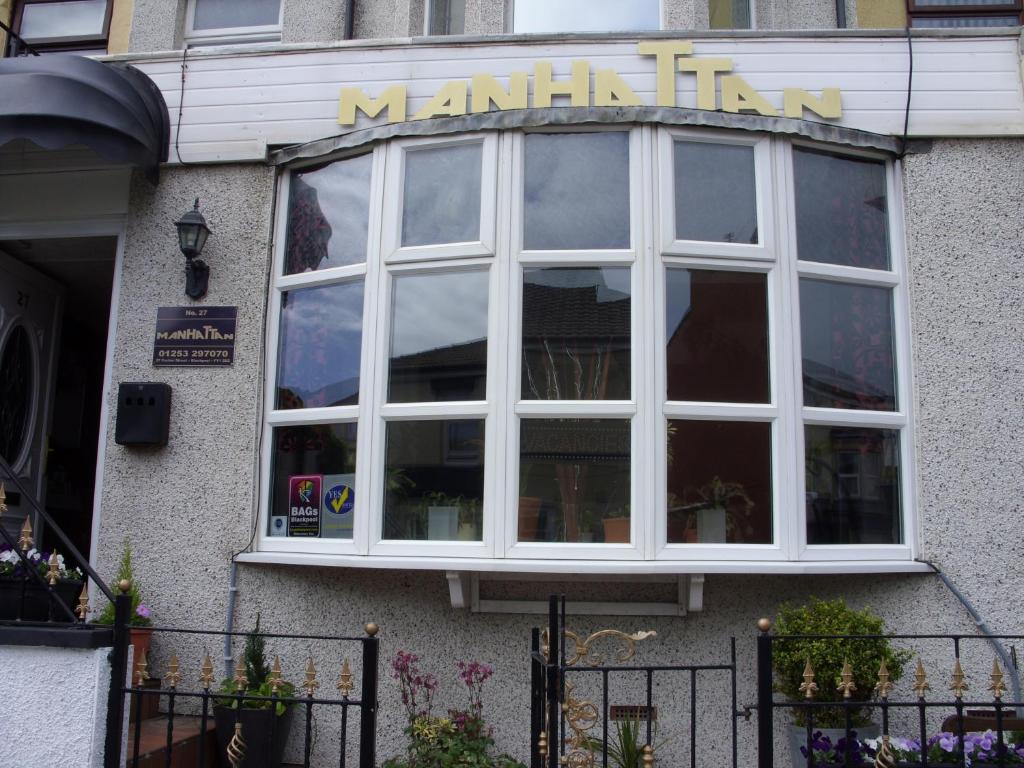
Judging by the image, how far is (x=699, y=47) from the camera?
5508 millimetres

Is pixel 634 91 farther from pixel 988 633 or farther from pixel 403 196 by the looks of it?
pixel 988 633

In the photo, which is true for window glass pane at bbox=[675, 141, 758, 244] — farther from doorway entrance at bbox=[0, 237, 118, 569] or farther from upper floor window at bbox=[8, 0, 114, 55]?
upper floor window at bbox=[8, 0, 114, 55]

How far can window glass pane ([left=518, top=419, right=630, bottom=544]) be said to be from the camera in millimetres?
4949

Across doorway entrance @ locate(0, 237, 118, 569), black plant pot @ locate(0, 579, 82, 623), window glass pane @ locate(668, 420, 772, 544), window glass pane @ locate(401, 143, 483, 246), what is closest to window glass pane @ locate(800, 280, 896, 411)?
window glass pane @ locate(668, 420, 772, 544)

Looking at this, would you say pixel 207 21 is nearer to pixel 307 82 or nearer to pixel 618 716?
pixel 307 82

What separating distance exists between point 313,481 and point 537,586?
56.2 inches

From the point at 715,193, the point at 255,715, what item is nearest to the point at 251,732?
the point at 255,715

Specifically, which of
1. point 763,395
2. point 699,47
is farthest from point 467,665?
point 699,47

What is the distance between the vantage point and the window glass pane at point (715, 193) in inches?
206

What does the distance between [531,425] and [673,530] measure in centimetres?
92

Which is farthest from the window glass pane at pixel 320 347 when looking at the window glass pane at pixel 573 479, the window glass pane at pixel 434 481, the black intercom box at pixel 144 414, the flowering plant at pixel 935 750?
the flowering plant at pixel 935 750

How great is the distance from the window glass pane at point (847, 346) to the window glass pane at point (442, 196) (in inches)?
75.1

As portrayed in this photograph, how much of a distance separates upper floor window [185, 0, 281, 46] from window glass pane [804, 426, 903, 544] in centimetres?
476

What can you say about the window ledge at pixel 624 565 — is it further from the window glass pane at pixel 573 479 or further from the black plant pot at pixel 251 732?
the black plant pot at pixel 251 732
